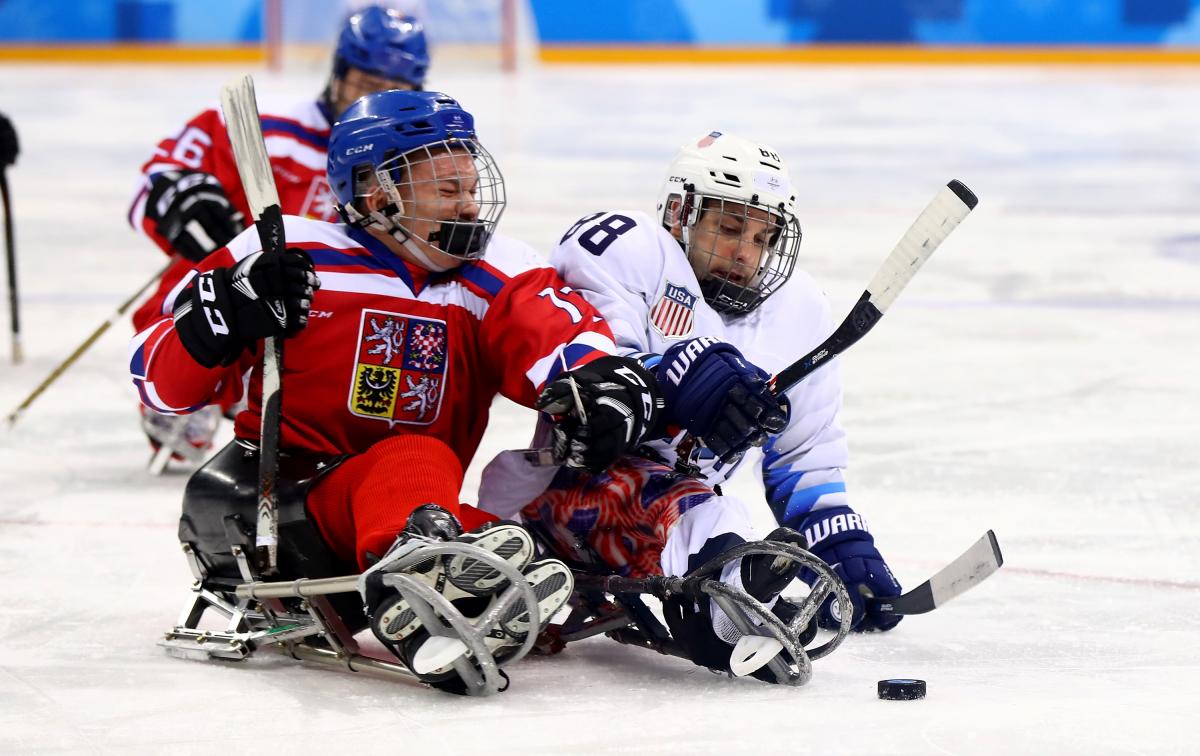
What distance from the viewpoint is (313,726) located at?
2311mm

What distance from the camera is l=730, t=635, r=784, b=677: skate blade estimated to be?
Result: 2.44 meters

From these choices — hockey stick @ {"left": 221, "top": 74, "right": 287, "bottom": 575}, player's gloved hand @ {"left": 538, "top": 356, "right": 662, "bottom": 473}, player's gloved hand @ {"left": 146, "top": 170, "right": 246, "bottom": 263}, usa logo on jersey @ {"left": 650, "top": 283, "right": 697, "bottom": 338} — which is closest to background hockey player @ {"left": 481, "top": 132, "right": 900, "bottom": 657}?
Answer: usa logo on jersey @ {"left": 650, "top": 283, "right": 697, "bottom": 338}

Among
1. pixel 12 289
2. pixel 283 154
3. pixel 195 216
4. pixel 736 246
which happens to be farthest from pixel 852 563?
pixel 12 289

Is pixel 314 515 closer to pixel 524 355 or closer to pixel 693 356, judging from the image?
pixel 524 355

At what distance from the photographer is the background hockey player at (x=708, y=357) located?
261 centimetres

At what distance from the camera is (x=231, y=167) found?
14.6ft

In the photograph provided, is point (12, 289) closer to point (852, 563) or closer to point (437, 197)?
point (437, 197)

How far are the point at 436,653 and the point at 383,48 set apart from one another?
2.24m

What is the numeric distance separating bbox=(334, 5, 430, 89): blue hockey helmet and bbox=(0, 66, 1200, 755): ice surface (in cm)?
27

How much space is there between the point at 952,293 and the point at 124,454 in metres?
3.06

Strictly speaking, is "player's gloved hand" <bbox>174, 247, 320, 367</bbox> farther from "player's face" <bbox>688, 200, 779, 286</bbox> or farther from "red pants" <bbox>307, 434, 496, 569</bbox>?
"player's face" <bbox>688, 200, 779, 286</bbox>

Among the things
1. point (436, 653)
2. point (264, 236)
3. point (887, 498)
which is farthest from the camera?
point (887, 498)

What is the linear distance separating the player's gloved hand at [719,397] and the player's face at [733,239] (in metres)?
0.24

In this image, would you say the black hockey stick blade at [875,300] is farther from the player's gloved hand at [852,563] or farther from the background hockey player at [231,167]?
the background hockey player at [231,167]
